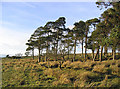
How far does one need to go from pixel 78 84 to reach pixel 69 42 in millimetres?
24492

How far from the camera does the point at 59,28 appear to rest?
34281 millimetres

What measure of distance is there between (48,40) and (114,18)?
23105mm

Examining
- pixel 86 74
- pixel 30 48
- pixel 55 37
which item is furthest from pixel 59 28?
pixel 86 74

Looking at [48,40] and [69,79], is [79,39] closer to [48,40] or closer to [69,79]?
[48,40]

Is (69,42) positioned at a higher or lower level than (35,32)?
lower

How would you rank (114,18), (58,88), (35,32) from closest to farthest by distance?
(58,88) → (114,18) → (35,32)

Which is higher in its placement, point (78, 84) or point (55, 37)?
point (55, 37)

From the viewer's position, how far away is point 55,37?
35.2 metres

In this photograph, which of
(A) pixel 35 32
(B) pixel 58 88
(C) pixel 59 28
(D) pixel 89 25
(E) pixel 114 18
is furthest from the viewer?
(A) pixel 35 32

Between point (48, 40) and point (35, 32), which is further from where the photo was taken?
point (35, 32)

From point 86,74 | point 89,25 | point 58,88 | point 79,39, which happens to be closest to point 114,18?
point 86,74

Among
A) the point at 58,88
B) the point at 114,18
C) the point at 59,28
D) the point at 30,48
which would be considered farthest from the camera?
the point at 30,48

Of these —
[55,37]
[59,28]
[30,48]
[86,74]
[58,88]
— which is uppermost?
[59,28]

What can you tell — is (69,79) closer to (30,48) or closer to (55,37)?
(55,37)
